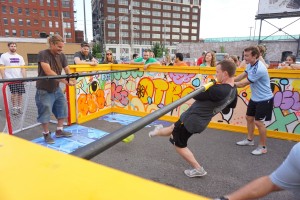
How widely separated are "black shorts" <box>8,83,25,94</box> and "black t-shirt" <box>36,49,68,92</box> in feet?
4.54

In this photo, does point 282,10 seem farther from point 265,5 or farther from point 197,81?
point 197,81

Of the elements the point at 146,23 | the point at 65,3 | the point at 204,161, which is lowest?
the point at 204,161

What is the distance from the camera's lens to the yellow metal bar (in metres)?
0.58

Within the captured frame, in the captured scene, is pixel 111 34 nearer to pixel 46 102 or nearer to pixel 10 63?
pixel 10 63

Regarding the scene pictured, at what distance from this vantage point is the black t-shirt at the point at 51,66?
398cm

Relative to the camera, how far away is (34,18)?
2857 inches

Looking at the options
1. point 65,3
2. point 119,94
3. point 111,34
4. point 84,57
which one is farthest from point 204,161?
point 111,34

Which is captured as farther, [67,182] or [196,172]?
[196,172]

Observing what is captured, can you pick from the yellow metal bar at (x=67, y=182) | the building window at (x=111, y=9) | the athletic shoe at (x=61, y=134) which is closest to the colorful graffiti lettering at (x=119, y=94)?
the athletic shoe at (x=61, y=134)

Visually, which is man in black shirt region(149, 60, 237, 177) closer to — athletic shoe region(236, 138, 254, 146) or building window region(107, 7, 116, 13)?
athletic shoe region(236, 138, 254, 146)

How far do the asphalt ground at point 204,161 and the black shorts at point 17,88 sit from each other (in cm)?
96

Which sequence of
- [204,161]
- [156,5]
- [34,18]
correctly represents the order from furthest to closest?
[156,5]
[34,18]
[204,161]

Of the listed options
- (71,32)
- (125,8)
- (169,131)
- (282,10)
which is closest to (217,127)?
(169,131)

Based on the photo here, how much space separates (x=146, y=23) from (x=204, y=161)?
96.5 meters
